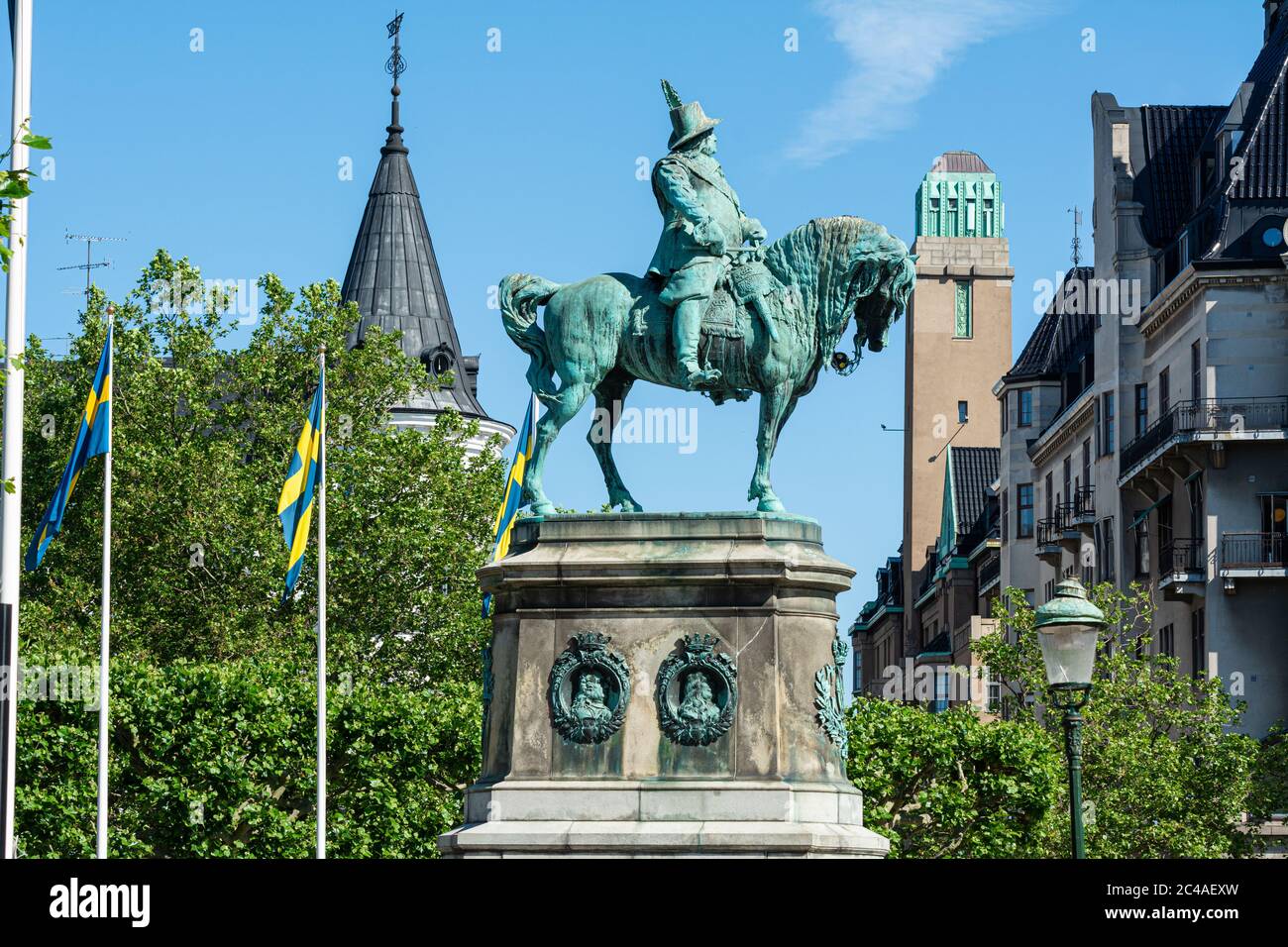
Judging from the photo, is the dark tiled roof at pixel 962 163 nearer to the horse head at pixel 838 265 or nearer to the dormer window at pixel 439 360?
the dormer window at pixel 439 360

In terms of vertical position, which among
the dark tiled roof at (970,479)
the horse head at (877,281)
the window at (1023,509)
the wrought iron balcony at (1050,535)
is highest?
the dark tiled roof at (970,479)

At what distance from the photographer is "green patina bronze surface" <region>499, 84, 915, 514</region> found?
79.5 ft

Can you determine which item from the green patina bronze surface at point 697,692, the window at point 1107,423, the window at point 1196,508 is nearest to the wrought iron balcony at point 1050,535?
the window at point 1107,423

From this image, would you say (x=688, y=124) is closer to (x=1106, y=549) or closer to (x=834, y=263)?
(x=834, y=263)

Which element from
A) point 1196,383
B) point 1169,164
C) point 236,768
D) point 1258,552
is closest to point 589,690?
point 236,768

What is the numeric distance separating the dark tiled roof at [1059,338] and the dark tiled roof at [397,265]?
20862 mm

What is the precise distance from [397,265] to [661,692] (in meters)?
75.0

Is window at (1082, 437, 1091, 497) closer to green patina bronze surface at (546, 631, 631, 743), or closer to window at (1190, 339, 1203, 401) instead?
window at (1190, 339, 1203, 401)

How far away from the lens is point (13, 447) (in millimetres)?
33469

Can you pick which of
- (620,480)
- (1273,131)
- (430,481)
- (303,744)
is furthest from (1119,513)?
(620,480)

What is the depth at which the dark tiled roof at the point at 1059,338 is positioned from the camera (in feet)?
296

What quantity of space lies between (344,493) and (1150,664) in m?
20.5

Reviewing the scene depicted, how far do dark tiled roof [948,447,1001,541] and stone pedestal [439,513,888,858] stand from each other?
95.8 m

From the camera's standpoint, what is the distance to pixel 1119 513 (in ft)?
250
